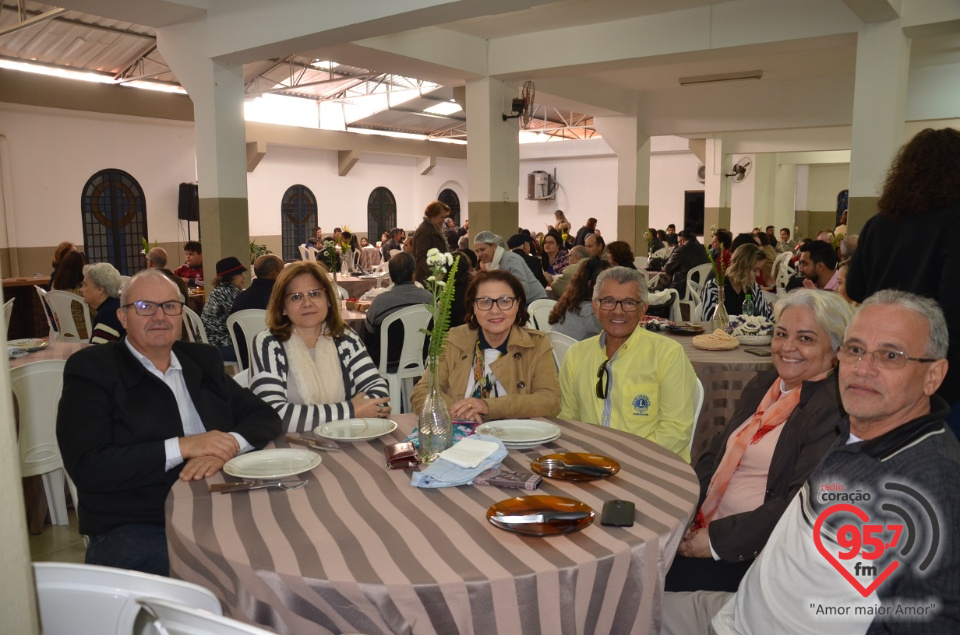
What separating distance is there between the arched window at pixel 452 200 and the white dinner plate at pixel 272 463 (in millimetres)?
18969

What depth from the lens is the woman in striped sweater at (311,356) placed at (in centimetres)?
265

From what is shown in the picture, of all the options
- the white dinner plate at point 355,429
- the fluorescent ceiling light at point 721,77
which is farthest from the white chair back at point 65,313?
the fluorescent ceiling light at point 721,77

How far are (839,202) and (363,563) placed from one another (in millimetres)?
23397

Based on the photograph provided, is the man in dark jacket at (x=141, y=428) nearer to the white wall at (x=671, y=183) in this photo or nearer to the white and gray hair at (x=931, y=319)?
the white and gray hair at (x=931, y=319)

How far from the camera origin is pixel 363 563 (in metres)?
1.41

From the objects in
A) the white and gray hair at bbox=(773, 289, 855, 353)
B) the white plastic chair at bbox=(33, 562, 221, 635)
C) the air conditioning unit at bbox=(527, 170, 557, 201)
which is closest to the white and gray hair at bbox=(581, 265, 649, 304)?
the white and gray hair at bbox=(773, 289, 855, 353)

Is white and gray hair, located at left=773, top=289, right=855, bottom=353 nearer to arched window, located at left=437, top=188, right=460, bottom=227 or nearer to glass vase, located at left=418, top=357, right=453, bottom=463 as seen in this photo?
glass vase, located at left=418, top=357, right=453, bottom=463

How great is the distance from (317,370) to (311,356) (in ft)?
0.20

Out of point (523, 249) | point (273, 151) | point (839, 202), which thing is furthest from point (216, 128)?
point (839, 202)

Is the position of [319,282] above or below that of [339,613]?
above

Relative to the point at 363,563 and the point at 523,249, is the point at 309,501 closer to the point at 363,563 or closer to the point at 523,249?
the point at 363,563

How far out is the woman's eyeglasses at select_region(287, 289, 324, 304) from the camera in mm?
2777

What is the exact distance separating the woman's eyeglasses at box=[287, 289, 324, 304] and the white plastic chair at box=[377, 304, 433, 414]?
1684mm

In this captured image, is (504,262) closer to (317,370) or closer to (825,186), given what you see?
(317,370)
